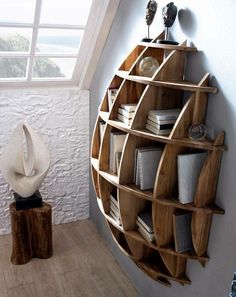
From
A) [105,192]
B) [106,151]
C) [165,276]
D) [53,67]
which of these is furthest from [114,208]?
[53,67]

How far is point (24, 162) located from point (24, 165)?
0.02 m

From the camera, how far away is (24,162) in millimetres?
2283

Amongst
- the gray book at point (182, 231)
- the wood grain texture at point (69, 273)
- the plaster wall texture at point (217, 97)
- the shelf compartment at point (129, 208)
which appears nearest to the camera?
the plaster wall texture at point (217, 97)

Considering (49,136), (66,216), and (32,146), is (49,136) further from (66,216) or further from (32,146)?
(66,216)

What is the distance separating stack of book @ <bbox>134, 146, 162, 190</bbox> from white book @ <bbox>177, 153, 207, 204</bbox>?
159 millimetres

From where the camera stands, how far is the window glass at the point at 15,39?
214cm

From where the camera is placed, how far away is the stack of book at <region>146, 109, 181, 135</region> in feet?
4.64

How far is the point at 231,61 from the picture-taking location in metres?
1.25

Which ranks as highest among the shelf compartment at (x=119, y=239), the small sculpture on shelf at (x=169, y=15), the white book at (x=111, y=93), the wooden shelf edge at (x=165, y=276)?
the small sculpture on shelf at (x=169, y=15)

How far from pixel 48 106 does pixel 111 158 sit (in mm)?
1035

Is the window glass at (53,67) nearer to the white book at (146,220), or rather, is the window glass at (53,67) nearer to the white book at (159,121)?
the white book at (159,121)

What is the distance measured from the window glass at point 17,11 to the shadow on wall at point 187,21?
0.97 meters

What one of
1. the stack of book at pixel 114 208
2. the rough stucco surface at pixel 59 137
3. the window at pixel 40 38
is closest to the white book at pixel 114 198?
the stack of book at pixel 114 208

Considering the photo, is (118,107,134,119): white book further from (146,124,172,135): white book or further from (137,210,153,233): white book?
(137,210,153,233): white book
